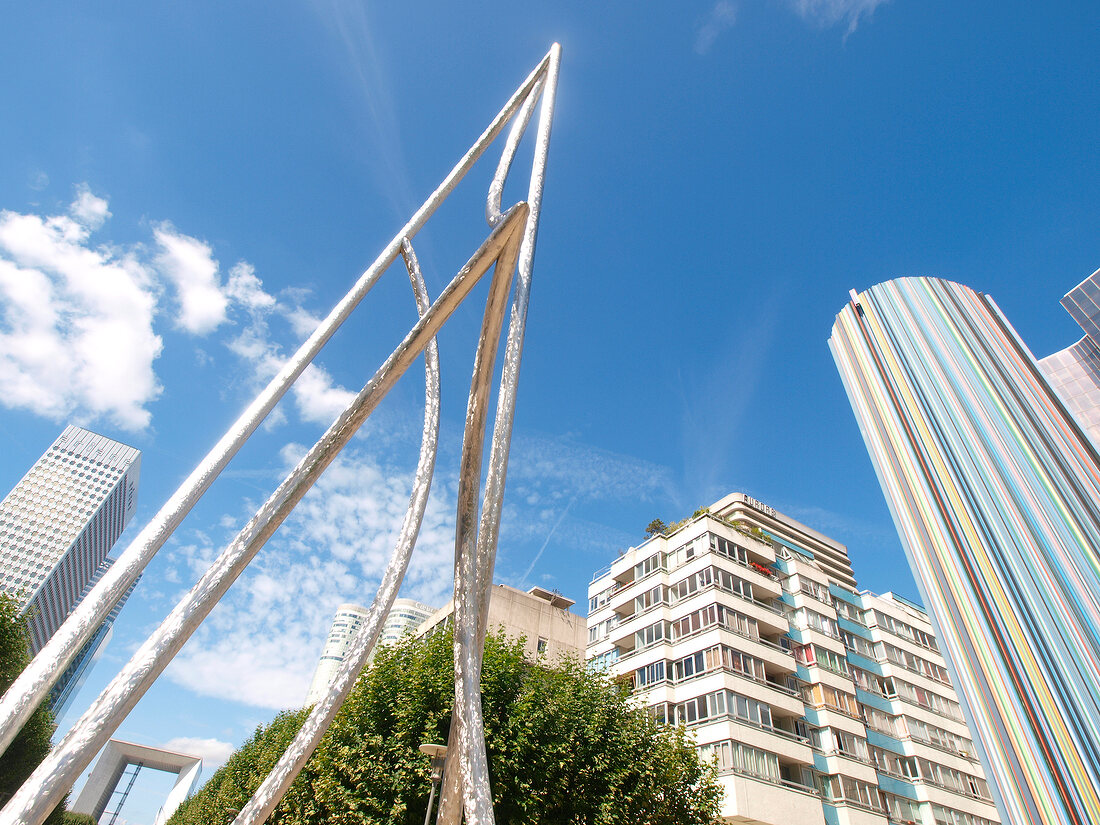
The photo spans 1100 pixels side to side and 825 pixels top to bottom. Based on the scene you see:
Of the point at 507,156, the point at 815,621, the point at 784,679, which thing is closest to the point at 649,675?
the point at 784,679

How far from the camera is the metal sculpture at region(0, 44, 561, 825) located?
452cm

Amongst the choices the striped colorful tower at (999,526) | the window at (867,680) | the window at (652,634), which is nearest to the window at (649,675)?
the window at (652,634)

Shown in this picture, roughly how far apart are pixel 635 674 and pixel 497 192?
30.5 meters

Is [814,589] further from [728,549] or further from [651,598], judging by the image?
[651,598]

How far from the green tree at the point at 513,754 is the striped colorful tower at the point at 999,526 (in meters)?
10.2

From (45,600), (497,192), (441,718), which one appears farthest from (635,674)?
(45,600)

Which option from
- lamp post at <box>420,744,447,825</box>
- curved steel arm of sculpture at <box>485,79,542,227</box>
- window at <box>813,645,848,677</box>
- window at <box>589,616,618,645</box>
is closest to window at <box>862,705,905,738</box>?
window at <box>813,645,848,677</box>

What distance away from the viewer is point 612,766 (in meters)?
14.7

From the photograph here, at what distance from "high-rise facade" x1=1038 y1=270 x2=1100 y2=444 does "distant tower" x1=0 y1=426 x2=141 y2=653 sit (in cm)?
22661

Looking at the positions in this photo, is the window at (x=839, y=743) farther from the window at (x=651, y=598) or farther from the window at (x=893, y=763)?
the window at (x=651, y=598)

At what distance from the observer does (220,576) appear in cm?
535

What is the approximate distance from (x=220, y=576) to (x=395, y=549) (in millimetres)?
3263

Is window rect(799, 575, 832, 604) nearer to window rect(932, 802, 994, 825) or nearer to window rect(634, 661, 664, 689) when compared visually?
window rect(634, 661, 664, 689)

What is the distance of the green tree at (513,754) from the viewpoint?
1305cm
